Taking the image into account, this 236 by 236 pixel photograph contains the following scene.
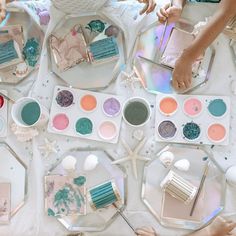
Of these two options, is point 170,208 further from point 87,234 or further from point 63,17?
point 63,17

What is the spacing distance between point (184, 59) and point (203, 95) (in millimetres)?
122

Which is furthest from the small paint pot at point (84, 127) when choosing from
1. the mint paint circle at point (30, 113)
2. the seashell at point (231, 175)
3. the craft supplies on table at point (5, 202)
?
the seashell at point (231, 175)

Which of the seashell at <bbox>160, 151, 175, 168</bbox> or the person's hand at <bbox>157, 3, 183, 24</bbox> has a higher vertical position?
the person's hand at <bbox>157, 3, 183, 24</bbox>

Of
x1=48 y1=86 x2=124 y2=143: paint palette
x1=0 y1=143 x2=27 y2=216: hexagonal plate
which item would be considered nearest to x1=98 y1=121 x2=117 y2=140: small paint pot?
x1=48 y1=86 x2=124 y2=143: paint palette

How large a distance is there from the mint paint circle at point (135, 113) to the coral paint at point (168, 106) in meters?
0.05

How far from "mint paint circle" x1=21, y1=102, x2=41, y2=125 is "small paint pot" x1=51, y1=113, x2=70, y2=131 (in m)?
0.05

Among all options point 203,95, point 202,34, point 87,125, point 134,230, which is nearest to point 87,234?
point 134,230

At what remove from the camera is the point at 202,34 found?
104 cm

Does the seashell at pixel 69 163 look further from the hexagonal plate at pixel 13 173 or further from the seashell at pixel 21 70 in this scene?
the seashell at pixel 21 70

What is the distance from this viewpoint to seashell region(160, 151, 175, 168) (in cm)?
115

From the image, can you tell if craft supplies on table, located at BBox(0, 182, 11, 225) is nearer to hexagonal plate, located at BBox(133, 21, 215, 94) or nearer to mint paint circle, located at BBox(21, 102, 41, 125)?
mint paint circle, located at BBox(21, 102, 41, 125)

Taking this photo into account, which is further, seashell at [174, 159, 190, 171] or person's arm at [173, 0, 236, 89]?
seashell at [174, 159, 190, 171]

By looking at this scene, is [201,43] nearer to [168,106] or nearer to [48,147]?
[168,106]

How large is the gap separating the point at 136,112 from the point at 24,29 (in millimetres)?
377
